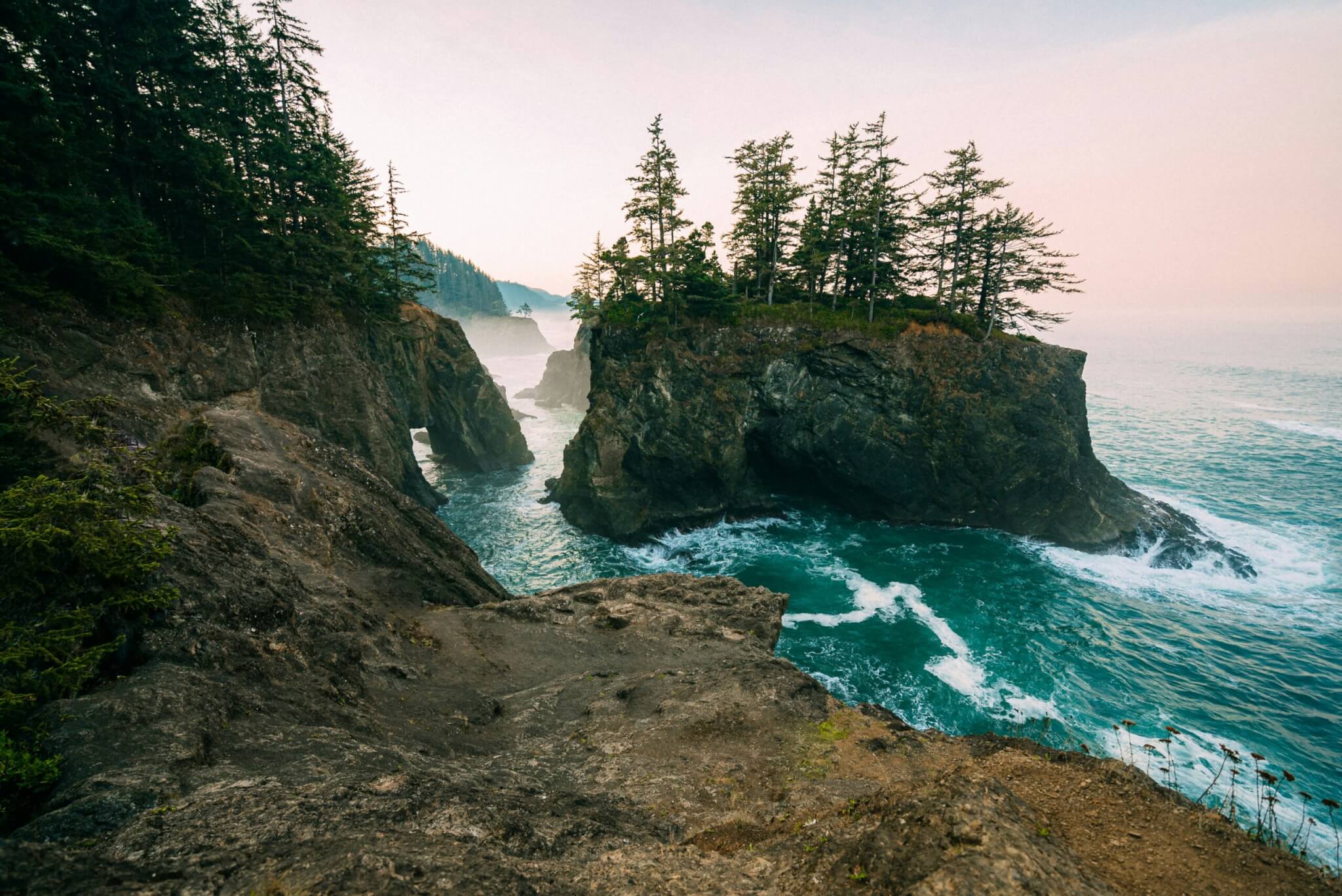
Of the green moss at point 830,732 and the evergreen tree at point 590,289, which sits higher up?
→ the evergreen tree at point 590,289

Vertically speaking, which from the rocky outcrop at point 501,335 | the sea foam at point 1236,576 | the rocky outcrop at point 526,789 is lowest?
the sea foam at point 1236,576

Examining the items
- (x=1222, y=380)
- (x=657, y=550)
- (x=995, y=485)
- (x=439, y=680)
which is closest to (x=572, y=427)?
(x=657, y=550)

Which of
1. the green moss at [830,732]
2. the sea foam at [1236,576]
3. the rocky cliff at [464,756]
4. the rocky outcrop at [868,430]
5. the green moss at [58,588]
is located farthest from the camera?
the rocky outcrop at [868,430]

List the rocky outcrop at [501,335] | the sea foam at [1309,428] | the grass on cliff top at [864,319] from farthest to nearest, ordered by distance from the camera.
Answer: the rocky outcrop at [501,335] → the sea foam at [1309,428] → the grass on cliff top at [864,319]

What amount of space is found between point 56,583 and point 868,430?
122ft

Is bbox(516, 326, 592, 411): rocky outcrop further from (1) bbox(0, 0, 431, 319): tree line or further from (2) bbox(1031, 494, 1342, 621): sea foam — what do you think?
(2) bbox(1031, 494, 1342, 621): sea foam

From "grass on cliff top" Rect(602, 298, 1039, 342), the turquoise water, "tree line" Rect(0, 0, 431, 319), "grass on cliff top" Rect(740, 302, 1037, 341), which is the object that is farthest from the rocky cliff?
"grass on cliff top" Rect(740, 302, 1037, 341)

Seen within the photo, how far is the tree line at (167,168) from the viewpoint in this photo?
15.1 metres

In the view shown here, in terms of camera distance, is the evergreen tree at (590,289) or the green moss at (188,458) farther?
the evergreen tree at (590,289)

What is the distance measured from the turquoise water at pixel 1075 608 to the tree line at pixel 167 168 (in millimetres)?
19774

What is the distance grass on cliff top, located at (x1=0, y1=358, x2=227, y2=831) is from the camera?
5133mm

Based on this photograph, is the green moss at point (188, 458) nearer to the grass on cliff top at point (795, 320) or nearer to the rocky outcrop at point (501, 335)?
the grass on cliff top at point (795, 320)

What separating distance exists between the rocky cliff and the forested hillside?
151 meters

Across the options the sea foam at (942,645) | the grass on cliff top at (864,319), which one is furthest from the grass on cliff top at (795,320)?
the sea foam at (942,645)
